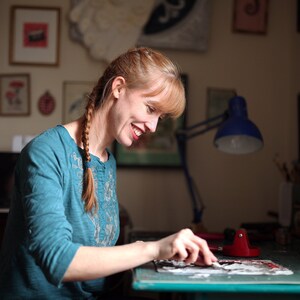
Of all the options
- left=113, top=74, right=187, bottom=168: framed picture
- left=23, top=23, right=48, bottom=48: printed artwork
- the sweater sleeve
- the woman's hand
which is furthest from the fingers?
left=23, top=23, right=48, bottom=48: printed artwork

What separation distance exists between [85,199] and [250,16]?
5.62 feet

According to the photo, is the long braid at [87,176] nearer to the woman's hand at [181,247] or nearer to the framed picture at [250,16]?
the woman's hand at [181,247]

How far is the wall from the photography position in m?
2.44

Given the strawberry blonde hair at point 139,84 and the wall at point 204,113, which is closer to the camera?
the strawberry blonde hair at point 139,84

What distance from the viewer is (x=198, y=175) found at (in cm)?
249

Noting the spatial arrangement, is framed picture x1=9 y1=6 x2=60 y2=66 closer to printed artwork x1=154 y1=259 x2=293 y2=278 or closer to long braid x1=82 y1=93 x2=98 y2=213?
long braid x1=82 y1=93 x2=98 y2=213

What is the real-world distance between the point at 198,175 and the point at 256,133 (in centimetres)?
70

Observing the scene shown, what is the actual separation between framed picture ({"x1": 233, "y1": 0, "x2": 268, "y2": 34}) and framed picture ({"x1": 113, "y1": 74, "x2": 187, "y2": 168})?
0.44m

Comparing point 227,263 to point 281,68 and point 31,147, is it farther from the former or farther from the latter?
point 281,68

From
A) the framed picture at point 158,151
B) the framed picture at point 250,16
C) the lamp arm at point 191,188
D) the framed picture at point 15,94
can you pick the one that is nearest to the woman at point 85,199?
the lamp arm at point 191,188

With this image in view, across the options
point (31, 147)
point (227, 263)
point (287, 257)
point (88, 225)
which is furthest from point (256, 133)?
point (31, 147)

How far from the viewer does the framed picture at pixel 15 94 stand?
7.96 feet

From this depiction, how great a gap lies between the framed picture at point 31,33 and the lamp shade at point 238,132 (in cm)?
105

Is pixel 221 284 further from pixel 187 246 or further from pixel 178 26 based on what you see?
pixel 178 26
